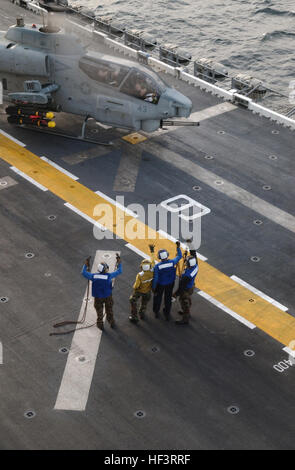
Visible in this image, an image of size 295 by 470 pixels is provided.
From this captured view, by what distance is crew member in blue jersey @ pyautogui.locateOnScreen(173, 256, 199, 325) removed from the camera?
58.4 feet

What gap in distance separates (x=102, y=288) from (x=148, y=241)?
4398mm

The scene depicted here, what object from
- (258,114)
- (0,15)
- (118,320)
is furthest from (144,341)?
(0,15)

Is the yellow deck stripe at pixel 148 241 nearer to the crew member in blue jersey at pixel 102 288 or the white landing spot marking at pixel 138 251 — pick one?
the white landing spot marking at pixel 138 251

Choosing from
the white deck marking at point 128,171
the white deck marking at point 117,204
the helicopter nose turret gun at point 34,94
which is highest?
the helicopter nose turret gun at point 34,94

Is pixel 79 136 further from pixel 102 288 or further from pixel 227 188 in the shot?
pixel 102 288

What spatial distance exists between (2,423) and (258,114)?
17753mm

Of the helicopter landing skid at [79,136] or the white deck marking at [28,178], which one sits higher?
the helicopter landing skid at [79,136]

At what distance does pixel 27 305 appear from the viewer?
61.5ft

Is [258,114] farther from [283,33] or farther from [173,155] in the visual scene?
[283,33]

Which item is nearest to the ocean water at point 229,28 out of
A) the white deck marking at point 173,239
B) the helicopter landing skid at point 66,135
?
the helicopter landing skid at point 66,135

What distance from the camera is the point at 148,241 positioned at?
21500mm

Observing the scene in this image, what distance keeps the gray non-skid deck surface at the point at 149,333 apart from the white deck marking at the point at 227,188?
0.14m

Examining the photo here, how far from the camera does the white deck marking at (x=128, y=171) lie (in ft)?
79.1

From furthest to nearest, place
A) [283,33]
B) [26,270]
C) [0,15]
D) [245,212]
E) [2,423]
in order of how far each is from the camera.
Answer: [283,33]
[0,15]
[245,212]
[26,270]
[2,423]
